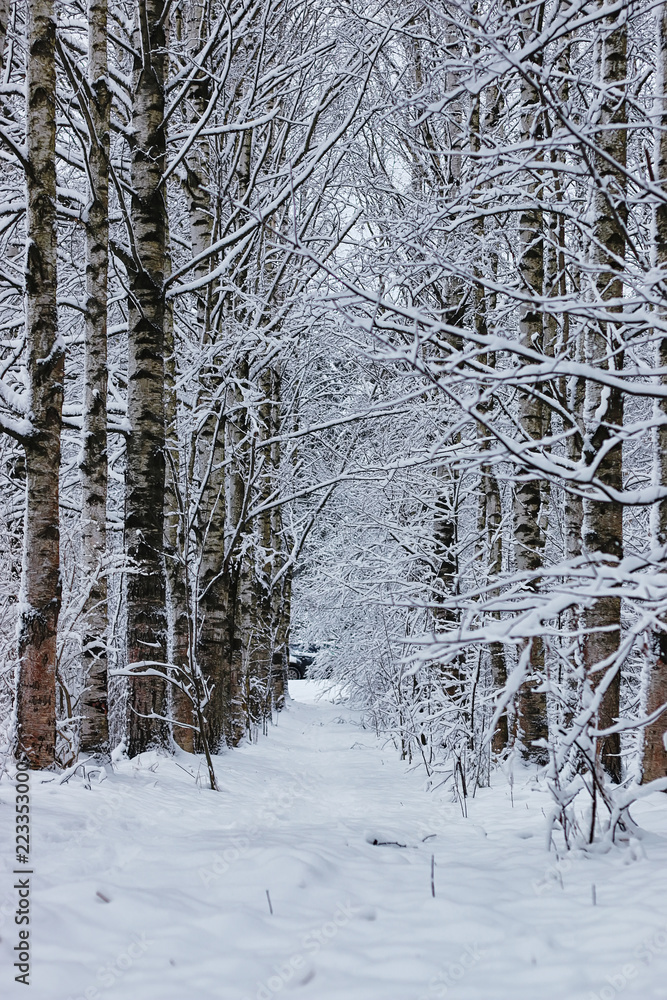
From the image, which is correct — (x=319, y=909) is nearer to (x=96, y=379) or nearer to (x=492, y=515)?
(x=96, y=379)

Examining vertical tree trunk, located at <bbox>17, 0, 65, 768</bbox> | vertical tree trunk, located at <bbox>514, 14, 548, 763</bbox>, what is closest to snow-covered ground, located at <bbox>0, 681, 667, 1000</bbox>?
vertical tree trunk, located at <bbox>17, 0, 65, 768</bbox>

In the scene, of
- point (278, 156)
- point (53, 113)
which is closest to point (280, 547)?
point (278, 156)

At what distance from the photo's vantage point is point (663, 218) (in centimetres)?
452

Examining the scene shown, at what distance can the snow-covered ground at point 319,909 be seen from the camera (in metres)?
2.22

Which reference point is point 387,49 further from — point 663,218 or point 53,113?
point 663,218

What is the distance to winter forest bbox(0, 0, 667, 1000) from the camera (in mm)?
2746

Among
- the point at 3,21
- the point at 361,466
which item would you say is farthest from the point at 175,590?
the point at 3,21

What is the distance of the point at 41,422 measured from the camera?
5.02 meters

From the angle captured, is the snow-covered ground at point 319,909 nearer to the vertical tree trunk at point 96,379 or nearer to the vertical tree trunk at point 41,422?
the vertical tree trunk at point 41,422

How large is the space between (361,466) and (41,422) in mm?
2947

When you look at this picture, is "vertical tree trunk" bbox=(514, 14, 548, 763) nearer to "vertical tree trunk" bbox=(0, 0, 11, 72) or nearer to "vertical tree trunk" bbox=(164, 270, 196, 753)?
"vertical tree trunk" bbox=(164, 270, 196, 753)

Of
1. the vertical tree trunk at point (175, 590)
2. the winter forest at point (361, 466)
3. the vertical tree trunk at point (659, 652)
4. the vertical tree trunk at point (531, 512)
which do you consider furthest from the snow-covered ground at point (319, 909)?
the vertical tree trunk at point (175, 590)

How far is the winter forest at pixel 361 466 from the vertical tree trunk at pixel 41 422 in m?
0.02

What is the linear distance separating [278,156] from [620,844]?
26.2ft
